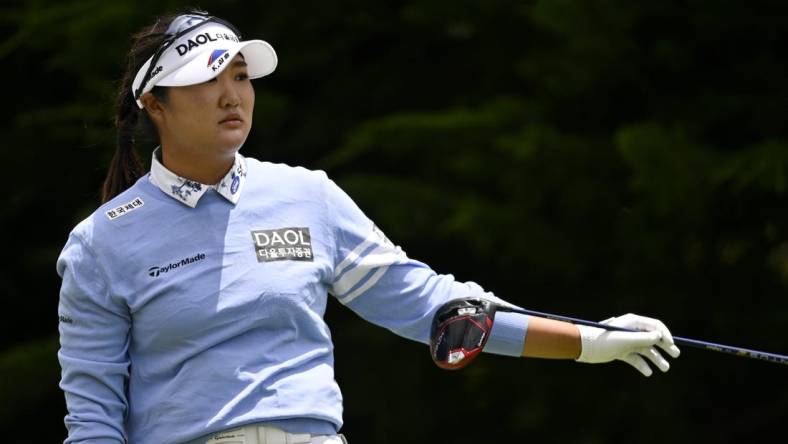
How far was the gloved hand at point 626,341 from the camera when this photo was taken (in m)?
2.76

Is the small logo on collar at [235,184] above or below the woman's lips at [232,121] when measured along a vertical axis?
below

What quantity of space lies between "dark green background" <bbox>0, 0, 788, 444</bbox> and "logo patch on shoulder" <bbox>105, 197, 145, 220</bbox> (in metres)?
3.35

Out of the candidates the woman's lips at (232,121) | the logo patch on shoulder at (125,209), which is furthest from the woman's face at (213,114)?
the logo patch on shoulder at (125,209)

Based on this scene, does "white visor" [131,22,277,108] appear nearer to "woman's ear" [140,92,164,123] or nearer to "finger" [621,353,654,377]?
"woman's ear" [140,92,164,123]

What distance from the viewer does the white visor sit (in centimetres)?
265

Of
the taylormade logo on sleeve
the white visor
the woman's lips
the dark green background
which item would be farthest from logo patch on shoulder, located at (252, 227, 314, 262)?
the dark green background

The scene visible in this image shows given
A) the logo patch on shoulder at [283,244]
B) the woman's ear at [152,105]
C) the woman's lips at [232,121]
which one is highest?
the woman's ear at [152,105]

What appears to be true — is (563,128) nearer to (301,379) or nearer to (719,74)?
(719,74)

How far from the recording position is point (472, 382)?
279 inches

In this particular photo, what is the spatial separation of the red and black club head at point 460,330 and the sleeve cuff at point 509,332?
0.03m

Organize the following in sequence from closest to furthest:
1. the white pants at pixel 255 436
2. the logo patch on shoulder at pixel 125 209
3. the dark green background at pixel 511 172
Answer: the white pants at pixel 255 436 < the logo patch on shoulder at pixel 125 209 < the dark green background at pixel 511 172

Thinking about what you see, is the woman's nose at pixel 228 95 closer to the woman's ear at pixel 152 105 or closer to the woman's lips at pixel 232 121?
the woman's lips at pixel 232 121

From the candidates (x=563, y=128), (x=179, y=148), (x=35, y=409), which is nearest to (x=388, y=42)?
(x=563, y=128)

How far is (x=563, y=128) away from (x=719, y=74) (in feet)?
2.55
